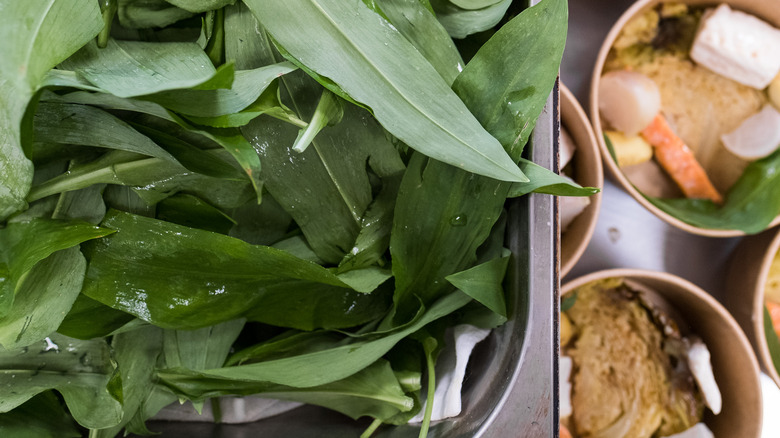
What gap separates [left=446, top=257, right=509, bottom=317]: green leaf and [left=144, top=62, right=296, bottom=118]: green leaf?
18 centimetres

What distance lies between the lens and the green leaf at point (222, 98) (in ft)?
1.10

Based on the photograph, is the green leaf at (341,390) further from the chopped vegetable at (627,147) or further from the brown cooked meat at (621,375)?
the chopped vegetable at (627,147)

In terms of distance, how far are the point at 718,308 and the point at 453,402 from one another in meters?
0.45

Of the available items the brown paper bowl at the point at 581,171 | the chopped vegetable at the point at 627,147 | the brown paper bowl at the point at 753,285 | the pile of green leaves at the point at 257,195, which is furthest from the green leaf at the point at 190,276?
the brown paper bowl at the point at 753,285

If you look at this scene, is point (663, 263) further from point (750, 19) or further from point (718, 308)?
point (750, 19)

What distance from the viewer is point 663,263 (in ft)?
2.63

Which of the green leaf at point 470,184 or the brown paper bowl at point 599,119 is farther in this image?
the brown paper bowl at point 599,119

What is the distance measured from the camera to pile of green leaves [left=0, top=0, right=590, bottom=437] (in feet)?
1.15

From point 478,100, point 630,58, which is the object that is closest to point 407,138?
point 478,100

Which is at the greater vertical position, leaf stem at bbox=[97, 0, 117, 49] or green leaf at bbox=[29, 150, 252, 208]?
leaf stem at bbox=[97, 0, 117, 49]

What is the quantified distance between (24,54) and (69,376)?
278 millimetres

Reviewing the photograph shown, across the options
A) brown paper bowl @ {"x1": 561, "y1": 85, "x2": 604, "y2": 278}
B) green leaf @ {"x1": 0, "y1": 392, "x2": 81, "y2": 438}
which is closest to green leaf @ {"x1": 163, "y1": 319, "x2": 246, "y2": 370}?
green leaf @ {"x1": 0, "y1": 392, "x2": 81, "y2": 438}

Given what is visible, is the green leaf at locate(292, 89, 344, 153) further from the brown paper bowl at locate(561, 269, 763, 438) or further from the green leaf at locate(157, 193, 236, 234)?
the brown paper bowl at locate(561, 269, 763, 438)

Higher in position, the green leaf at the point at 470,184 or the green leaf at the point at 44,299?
the green leaf at the point at 470,184
